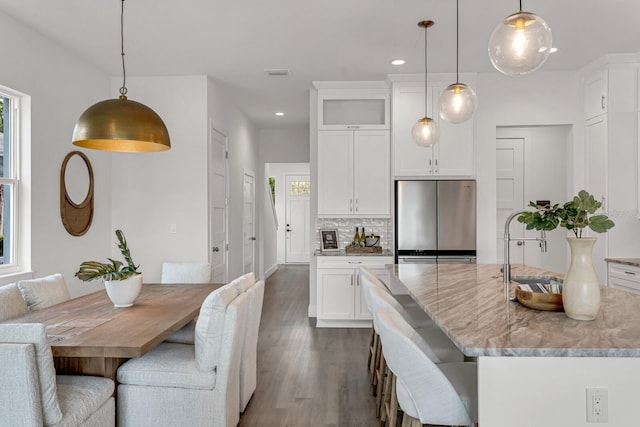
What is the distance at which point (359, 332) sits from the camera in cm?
496

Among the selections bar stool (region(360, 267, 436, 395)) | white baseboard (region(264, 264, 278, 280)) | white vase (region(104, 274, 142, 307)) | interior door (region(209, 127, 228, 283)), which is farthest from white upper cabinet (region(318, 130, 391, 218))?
white baseboard (region(264, 264, 278, 280))

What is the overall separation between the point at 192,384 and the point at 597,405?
5.95 feet

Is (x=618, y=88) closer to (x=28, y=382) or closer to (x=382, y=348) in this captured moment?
(x=382, y=348)

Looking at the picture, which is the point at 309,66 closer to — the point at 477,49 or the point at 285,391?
the point at 477,49

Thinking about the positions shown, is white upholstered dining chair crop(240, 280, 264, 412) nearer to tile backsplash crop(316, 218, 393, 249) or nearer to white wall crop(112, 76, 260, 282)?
white wall crop(112, 76, 260, 282)

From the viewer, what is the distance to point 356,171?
5344 mm

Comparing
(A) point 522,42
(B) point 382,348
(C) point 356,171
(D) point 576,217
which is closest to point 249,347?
(B) point 382,348

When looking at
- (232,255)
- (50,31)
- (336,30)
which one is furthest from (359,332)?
(50,31)

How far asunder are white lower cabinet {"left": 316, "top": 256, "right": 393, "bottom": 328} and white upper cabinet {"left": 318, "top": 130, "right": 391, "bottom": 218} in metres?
0.56

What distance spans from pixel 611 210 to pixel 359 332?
2.89m

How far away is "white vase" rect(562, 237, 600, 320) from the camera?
185 centimetres

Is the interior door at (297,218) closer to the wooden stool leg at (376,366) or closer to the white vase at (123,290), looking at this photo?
the wooden stool leg at (376,366)

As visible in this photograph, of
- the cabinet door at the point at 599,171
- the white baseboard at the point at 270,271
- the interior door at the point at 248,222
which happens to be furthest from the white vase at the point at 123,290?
the white baseboard at the point at 270,271

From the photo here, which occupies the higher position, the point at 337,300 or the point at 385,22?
the point at 385,22
